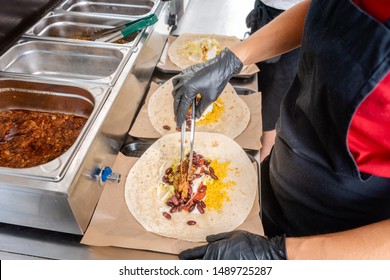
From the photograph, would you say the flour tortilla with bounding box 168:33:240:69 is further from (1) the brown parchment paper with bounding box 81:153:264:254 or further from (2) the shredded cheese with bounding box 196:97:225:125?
(1) the brown parchment paper with bounding box 81:153:264:254

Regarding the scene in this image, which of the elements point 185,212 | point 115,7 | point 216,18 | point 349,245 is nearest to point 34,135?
point 185,212

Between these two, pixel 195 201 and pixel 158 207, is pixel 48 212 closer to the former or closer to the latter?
pixel 158 207

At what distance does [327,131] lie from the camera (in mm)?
1087

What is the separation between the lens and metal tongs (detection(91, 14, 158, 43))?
179 centimetres

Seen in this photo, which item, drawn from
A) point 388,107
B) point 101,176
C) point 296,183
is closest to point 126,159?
point 101,176

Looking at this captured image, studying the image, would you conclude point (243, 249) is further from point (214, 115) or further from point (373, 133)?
point (214, 115)

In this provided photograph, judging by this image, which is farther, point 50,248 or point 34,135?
point 34,135

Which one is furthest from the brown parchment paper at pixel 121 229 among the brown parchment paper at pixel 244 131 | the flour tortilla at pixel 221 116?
the flour tortilla at pixel 221 116

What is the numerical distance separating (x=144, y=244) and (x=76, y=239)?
0.27 meters

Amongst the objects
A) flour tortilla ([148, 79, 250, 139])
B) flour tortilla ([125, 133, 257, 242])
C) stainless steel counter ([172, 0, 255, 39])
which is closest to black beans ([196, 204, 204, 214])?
flour tortilla ([125, 133, 257, 242])

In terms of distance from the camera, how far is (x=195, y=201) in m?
1.31

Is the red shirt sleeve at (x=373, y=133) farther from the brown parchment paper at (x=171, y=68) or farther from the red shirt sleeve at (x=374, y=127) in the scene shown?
the brown parchment paper at (x=171, y=68)

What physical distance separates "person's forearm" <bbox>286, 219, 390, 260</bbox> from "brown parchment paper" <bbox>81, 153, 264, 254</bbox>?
0.23m

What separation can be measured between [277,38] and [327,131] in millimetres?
553
